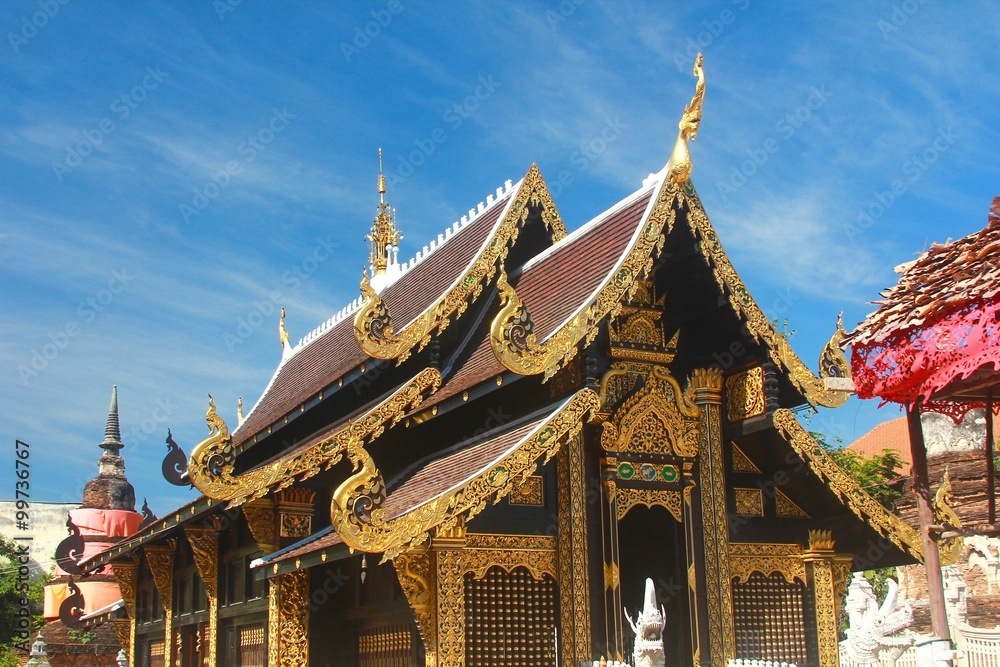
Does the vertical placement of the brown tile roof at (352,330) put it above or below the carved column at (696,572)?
above

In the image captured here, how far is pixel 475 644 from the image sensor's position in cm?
1027

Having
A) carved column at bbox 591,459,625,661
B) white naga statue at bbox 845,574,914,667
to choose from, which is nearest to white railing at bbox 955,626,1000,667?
white naga statue at bbox 845,574,914,667

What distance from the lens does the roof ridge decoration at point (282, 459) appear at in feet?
37.5

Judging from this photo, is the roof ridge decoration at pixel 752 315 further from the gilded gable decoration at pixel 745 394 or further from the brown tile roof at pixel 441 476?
the brown tile roof at pixel 441 476

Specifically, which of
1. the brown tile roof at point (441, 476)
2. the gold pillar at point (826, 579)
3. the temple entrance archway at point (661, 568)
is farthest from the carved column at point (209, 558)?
the gold pillar at point (826, 579)

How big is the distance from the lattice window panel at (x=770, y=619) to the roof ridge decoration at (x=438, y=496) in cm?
283

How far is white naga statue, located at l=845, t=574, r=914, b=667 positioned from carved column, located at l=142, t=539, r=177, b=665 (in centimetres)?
1042

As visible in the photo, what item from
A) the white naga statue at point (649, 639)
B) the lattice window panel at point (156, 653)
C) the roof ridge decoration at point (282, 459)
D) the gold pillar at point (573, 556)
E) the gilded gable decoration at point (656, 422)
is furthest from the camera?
the lattice window panel at point (156, 653)

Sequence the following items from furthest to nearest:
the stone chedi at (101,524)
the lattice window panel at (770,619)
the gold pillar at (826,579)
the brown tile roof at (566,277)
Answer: the stone chedi at (101,524)
the gold pillar at (826,579)
the lattice window panel at (770,619)
the brown tile roof at (566,277)

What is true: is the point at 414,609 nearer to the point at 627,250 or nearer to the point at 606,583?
the point at 606,583

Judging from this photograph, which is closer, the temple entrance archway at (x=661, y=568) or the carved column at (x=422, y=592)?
the carved column at (x=422, y=592)

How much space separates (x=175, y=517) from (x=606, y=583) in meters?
5.94

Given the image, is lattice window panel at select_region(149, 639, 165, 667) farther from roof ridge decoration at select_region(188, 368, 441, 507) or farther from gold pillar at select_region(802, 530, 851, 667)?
gold pillar at select_region(802, 530, 851, 667)

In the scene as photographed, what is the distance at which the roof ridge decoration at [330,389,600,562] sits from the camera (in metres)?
9.12
